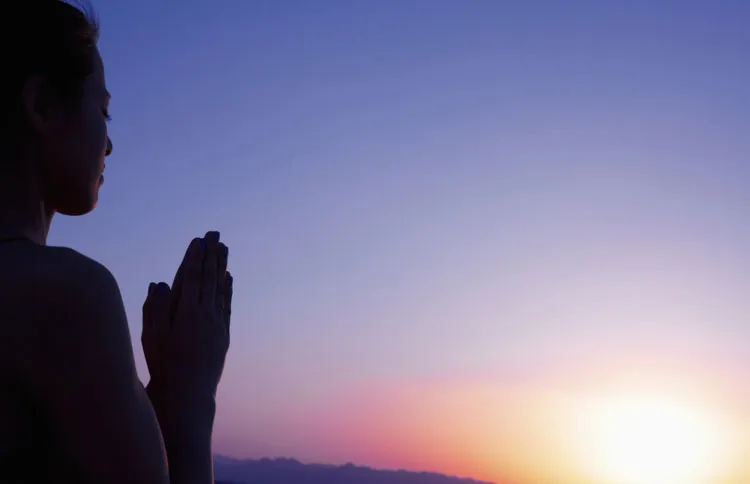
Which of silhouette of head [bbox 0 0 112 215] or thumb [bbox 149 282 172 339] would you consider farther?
thumb [bbox 149 282 172 339]

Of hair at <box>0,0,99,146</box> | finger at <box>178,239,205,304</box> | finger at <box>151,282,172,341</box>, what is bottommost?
finger at <box>151,282,172,341</box>

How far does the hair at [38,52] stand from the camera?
6.66 ft

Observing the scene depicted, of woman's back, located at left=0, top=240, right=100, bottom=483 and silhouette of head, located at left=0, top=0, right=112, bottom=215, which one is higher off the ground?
silhouette of head, located at left=0, top=0, right=112, bottom=215

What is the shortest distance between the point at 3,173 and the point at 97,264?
46cm

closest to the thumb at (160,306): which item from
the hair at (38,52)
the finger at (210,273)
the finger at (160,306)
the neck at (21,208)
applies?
the finger at (160,306)

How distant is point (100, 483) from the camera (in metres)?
1.75

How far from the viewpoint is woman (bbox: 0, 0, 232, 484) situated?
175 cm

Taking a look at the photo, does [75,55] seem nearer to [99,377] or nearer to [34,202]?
[34,202]

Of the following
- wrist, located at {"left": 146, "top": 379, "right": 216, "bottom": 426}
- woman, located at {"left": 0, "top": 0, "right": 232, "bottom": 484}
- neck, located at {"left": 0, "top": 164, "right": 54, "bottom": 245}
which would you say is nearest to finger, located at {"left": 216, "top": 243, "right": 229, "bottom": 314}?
woman, located at {"left": 0, "top": 0, "right": 232, "bottom": 484}

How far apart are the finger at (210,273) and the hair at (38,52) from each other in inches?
29.7

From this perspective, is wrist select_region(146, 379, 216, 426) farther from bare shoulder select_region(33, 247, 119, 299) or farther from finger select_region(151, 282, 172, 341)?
bare shoulder select_region(33, 247, 119, 299)

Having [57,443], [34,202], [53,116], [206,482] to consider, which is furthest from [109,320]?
[206,482]

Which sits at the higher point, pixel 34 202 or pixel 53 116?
pixel 53 116

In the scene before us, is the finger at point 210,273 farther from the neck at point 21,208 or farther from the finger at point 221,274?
the neck at point 21,208
